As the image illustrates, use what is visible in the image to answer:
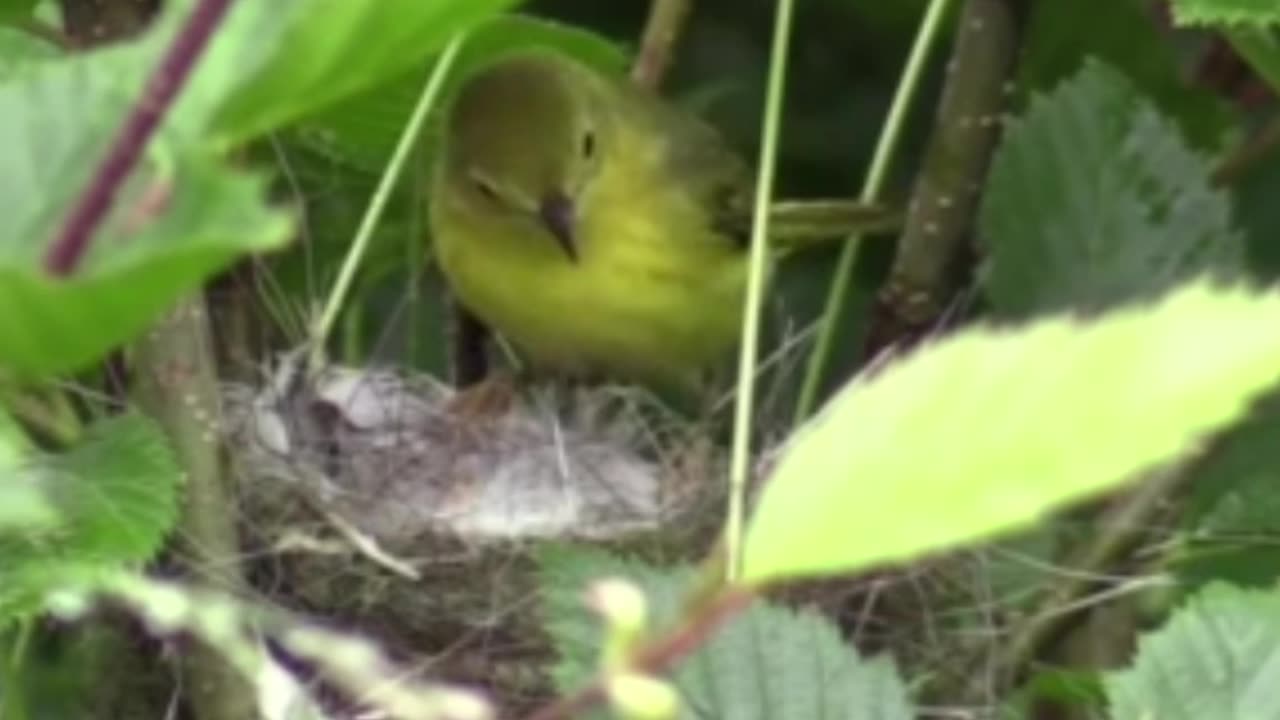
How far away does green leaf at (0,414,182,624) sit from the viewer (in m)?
1.30

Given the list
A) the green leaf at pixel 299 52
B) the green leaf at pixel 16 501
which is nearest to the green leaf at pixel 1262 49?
the green leaf at pixel 299 52

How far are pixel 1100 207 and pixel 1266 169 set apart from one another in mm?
570

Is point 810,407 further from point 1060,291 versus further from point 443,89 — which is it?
point 443,89

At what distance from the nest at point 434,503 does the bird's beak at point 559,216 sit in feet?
1.00

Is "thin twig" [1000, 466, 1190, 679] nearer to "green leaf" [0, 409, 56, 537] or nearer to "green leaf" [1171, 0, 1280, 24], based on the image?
"green leaf" [1171, 0, 1280, 24]

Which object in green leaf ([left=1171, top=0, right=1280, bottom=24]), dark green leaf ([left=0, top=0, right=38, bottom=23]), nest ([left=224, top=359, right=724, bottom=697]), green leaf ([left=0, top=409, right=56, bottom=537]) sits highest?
green leaf ([left=1171, top=0, right=1280, bottom=24])

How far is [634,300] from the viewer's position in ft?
9.64

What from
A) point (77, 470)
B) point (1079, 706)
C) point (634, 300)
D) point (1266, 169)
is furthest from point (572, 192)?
point (77, 470)

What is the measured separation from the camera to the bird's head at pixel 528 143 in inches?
106

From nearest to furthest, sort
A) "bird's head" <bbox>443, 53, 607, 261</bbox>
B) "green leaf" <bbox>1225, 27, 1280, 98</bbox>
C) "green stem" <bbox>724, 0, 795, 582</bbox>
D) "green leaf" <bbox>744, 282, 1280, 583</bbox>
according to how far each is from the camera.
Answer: "green leaf" <bbox>744, 282, 1280, 583</bbox>
"green stem" <bbox>724, 0, 795, 582</bbox>
"green leaf" <bbox>1225, 27, 1280, 98</bbox>
"bird's head" <bbox>443, 53, 607, 261</bbox>

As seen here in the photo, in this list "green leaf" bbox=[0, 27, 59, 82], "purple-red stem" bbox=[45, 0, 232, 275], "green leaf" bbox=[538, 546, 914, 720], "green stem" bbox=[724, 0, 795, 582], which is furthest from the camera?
"green leaf" bbox=[0, 27, 59, 82]

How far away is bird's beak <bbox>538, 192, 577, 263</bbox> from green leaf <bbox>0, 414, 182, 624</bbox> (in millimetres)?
1434

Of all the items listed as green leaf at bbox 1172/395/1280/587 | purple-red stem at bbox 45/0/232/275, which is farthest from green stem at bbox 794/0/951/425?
purple-red stem at bbox 45/0/232/275

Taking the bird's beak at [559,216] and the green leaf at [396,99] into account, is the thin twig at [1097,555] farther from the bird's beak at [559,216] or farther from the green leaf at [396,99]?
the bird's beak at [559,216]
